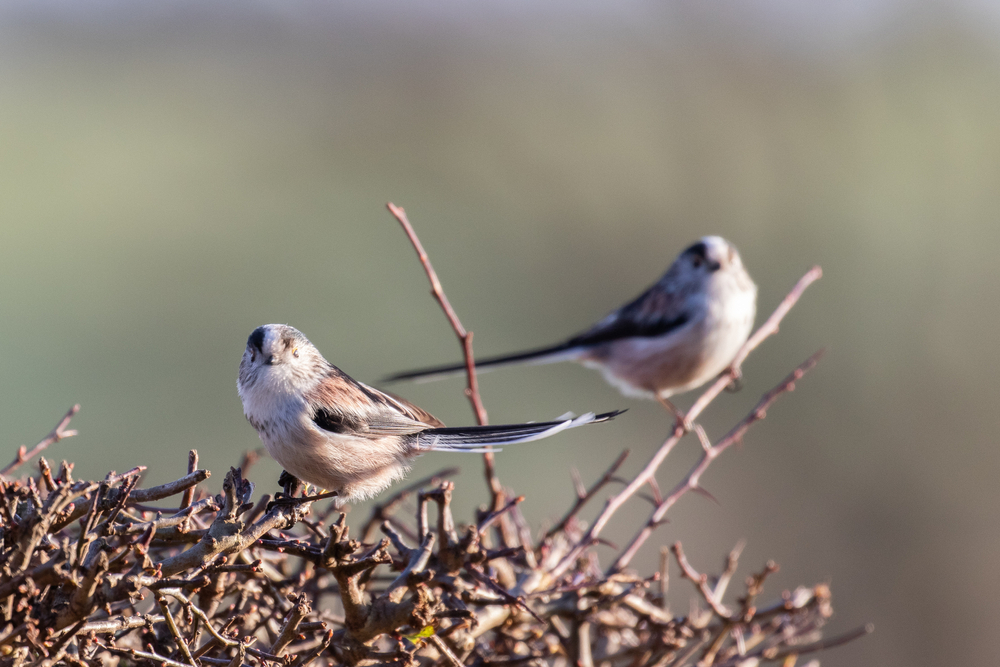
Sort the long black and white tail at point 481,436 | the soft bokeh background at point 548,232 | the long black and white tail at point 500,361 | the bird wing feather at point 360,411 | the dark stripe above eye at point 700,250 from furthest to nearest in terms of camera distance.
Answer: the soft bokeh background at point 548,232 → the dark stripe above eye at point 700,250 → the long black and white tail at point 500,361 → the bird wing feather at point 360,411 → the long black and white tail at point 481,436

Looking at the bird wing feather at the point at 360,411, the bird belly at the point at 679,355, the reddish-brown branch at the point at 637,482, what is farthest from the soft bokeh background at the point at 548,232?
the bird wing feather at the point at 360,411

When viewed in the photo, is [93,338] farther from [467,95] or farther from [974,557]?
[974,557]

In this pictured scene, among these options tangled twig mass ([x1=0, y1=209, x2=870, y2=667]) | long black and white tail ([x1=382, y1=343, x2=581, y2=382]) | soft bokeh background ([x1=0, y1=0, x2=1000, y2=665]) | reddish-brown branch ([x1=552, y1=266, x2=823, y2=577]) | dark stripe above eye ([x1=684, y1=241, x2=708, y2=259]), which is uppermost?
soft bokeh background ([x1=0, y1=0, x2=1000, y2=665])

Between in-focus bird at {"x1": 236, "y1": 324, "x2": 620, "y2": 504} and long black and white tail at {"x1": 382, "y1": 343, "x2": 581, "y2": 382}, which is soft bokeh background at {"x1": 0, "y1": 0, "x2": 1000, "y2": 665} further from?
in-focus bird at {"x1": 236, "y1": 324, "x2": 620, "y2": 504}

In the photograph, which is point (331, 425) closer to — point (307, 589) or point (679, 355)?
point (307, 589)

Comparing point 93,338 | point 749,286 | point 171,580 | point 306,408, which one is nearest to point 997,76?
point 749,286

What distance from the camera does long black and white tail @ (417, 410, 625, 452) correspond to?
2.36 metres

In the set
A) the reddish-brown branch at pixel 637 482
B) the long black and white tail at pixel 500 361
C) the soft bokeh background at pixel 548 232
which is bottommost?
the reddish-brown branch at pixel 637 482

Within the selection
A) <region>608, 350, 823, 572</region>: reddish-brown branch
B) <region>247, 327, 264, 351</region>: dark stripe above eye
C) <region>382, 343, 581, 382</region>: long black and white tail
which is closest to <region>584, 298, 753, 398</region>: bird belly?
<region>382, 343, 581, 382</region>: long black and white tail

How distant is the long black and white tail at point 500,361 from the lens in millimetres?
4113

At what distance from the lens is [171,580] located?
1633 mm

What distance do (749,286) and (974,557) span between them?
16.2ft

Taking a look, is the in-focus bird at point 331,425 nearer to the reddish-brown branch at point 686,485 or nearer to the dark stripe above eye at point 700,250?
the reddish-brown branch at point 686,485

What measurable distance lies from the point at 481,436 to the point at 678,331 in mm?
3048
